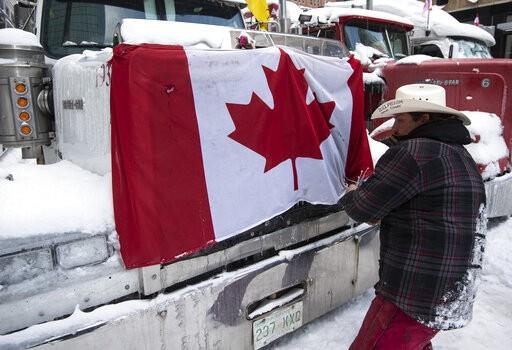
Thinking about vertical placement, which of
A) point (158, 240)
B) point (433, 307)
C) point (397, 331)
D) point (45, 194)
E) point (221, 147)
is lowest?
point (397, 331)

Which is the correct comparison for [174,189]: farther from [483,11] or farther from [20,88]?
[483,11]

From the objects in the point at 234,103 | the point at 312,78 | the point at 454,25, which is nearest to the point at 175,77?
the point at 234,103

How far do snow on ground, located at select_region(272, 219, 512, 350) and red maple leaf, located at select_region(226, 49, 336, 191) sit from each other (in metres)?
1.17

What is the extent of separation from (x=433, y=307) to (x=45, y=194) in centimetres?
187

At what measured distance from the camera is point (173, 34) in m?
2.16

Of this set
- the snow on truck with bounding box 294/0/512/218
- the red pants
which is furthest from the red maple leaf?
Answer: the snow on truck with bounding box 294/0/512/218

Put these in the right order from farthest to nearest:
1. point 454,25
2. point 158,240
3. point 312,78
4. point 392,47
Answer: point 454,25
point 392,47
point 312,78
point 158,240

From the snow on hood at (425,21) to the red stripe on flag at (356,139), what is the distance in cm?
730

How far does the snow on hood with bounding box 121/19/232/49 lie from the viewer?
2.07 metres

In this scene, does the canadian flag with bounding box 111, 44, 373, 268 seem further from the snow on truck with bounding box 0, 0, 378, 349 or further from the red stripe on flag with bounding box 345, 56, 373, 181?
the red stripe on flag with bounding box 345, 56, 373, 181

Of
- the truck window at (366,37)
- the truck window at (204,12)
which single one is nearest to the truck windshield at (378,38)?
the truck window at (366,37)

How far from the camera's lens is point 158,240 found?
72.4 inches

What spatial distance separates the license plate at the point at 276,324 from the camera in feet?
7.71

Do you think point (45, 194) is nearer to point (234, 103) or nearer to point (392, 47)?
point (234, 103)
